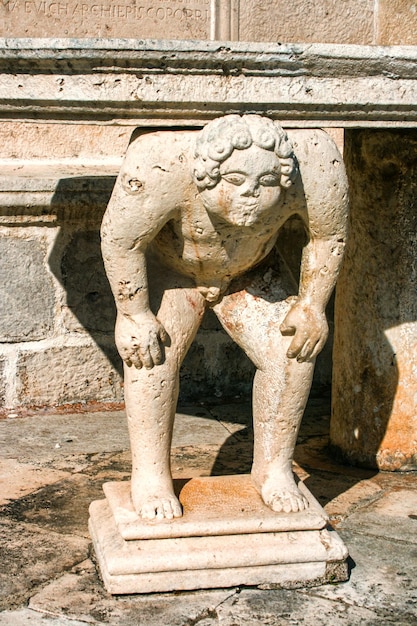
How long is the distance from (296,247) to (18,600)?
7.86 ft

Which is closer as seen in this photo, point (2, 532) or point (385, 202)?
point (2, 532)

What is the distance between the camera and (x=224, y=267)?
322 cm

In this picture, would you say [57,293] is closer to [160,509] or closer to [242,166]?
[160,509]

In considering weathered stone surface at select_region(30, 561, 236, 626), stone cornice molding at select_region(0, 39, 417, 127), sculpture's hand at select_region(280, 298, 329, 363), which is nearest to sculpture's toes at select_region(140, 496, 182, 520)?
weathered stone surface at select_region(30, 561, 236, 626)

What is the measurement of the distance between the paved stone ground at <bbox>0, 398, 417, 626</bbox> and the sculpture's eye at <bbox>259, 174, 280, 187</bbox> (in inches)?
43.9

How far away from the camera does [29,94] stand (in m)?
2.86

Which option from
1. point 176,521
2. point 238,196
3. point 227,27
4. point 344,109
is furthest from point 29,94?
point 227,27

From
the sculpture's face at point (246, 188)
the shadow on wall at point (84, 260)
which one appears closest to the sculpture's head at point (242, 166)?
the sculpture's face at point (246, 188)

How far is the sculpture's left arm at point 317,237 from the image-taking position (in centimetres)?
305

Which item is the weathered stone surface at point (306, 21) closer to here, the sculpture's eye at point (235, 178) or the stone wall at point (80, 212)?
the stone wall at point (80, 212)

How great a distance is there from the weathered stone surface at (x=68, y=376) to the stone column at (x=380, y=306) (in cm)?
113

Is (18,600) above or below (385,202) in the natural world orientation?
below

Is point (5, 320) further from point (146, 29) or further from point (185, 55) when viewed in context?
point (185, 55)

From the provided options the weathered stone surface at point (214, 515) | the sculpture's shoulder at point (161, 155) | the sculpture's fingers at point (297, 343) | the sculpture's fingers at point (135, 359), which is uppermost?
the sculpture's shoulder at point (161, 155)
